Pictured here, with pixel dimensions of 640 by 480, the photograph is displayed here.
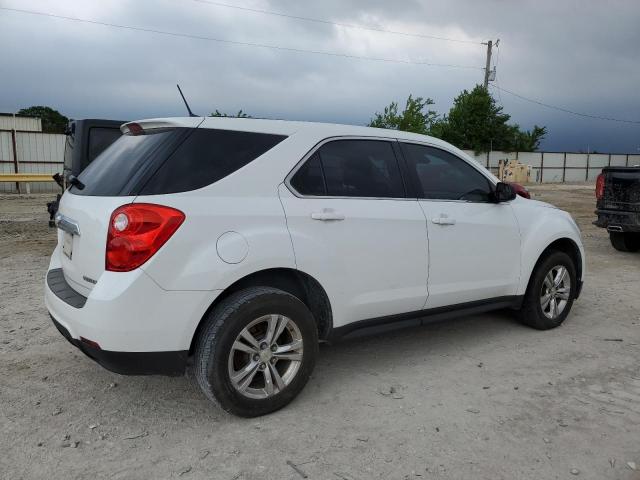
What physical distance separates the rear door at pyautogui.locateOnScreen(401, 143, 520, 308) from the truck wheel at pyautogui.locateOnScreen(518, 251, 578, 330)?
0.32m

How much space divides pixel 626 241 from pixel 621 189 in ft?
4.37

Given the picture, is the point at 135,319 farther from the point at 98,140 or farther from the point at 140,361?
the point at 98,140

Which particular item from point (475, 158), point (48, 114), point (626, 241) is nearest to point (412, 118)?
point (475, 158)

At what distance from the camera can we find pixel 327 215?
329 centimetres

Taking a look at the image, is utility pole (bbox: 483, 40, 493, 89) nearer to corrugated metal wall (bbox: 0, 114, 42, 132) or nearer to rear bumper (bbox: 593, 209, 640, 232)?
corrugated metal wall (bbox: 0, 114, 42, 132)

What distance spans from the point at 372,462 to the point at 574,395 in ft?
5.23

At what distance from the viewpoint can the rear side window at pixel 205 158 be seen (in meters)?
2.91

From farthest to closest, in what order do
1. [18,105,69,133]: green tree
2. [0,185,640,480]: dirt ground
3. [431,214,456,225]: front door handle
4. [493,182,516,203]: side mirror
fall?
[18,105,69,133]: green tree
[493,182,516,203]: side mirror
[431,214,456,225]: front door handle
[0,185,640,480]: dirt ground

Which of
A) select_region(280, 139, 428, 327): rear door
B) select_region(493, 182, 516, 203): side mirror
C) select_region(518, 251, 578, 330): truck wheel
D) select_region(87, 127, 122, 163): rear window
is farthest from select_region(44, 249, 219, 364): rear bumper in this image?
select_region(87, 127, 122, 163): rear window

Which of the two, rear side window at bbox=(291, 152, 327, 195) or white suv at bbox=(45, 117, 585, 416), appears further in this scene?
rear side window at bbox=(291, 152, 327, 195)

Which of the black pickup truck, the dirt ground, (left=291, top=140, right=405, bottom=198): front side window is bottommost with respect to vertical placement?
the dirt ground

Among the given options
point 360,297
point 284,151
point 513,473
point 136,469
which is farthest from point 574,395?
point 136,469

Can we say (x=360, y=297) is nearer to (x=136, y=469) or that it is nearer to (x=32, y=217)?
(x=136, y=469)

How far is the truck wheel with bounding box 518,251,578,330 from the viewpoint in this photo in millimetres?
4699
